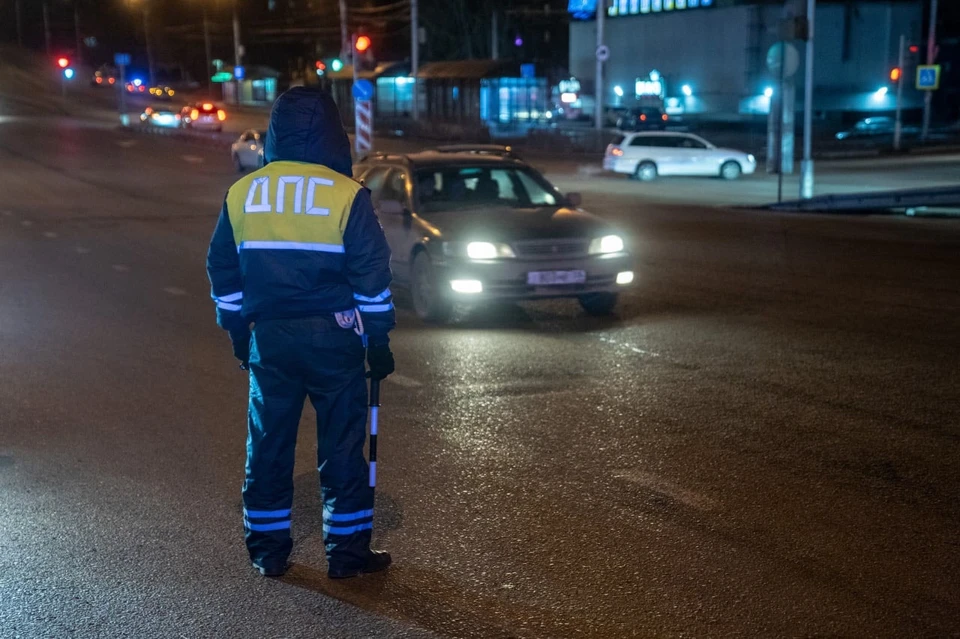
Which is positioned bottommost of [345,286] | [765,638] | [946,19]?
[765,638]

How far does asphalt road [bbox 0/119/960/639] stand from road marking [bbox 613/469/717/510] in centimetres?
3

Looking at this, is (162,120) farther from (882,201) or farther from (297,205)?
(297,205)

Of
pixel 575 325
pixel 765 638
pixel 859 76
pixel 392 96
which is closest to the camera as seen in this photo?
pixel 765 638

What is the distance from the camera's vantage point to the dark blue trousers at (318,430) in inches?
184

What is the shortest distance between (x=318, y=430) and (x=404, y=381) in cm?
388

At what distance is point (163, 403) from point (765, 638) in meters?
5.04

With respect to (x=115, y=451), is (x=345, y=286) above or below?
above

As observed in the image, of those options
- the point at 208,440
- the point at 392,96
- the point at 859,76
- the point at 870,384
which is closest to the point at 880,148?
the point at 859,76

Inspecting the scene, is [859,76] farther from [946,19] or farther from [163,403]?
[163,403]

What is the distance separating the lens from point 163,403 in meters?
8.10

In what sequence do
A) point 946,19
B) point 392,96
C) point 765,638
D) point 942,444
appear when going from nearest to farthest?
point 765,638
point 942,444
point 946,19
point 392,96

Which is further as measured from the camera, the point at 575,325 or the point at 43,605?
the point at 575,325

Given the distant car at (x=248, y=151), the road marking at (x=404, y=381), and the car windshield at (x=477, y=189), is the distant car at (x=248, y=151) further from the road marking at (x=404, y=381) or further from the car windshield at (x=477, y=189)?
the road marking at (x=404, y=381)

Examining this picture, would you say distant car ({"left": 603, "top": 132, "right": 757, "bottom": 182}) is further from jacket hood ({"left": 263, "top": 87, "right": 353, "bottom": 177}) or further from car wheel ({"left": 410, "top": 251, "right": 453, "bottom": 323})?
jacket hood ({"left": 263, "top": 87, "right": 353, "bottom": 177})
